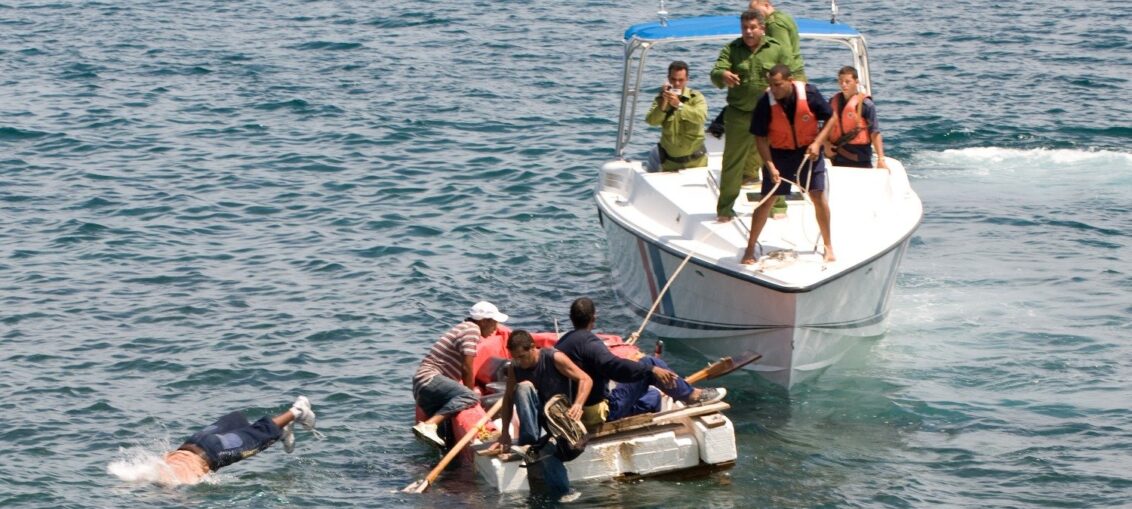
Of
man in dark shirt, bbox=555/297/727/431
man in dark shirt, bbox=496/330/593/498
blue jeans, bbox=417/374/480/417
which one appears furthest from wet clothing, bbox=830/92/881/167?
man in dark shirt, bbox=496/330/593/498

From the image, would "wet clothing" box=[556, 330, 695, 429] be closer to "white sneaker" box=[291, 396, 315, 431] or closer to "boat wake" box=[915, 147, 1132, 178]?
"white sneaker" box=[291, 396, 315, 431]

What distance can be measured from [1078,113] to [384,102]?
10.7 meters

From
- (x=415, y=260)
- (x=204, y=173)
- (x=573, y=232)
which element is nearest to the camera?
(x=415, y=260)

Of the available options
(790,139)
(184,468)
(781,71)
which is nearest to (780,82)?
(781,71)

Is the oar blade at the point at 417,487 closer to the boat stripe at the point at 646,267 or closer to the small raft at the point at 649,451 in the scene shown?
the small raft at the point at 649,451

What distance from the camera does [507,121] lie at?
76.3ft

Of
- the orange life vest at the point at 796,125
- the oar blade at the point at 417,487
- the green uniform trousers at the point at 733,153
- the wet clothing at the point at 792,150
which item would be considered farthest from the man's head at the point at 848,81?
the oar blade at the point at 417,487

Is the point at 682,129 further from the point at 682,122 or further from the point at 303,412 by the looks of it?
the point at 303,412

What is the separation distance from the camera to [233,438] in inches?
447

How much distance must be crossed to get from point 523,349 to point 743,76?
353cm

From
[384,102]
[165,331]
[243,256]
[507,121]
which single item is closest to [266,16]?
[384,102]

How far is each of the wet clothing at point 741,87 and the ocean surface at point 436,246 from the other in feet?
6.16

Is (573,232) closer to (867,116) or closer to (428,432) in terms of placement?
(867,116)

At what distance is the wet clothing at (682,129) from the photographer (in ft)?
46.9
